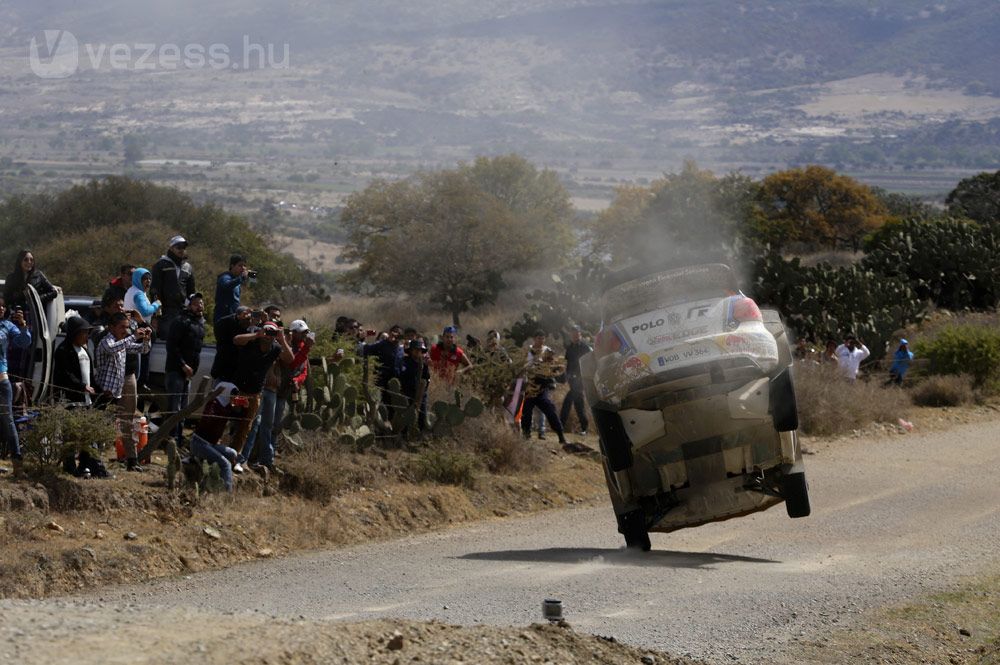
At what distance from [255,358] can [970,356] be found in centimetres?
1911

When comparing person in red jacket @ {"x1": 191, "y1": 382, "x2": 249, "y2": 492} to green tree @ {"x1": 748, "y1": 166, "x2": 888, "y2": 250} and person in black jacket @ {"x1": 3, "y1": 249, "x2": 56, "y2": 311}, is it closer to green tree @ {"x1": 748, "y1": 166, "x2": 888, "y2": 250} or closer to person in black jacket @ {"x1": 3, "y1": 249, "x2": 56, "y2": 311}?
person in black jacket @ {"x1": 3, "y1": 249, "x2": 56, "y2": 311}

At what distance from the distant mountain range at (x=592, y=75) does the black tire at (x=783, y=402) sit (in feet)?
392

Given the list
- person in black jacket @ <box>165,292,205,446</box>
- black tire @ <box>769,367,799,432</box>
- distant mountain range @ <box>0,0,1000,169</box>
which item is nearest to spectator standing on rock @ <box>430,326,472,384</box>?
person in black jacket @ <box>165,292,205,446</box>

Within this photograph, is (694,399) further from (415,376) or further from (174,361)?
(415,376)

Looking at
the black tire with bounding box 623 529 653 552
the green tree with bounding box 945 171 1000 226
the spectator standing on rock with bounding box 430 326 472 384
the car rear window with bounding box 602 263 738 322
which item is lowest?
the green tree with bounding box 945 171 1000 226

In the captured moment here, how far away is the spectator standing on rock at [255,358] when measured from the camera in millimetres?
13938

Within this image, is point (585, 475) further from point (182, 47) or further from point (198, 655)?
point (182, 47)

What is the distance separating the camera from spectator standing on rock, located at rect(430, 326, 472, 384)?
19.0 meters

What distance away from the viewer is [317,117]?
175625 millimetres

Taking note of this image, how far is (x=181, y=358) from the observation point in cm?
1470

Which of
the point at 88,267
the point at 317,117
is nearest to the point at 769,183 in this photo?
the point at 88,267

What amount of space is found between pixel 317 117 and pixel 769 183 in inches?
4361

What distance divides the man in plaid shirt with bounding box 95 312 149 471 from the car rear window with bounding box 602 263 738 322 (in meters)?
4.92

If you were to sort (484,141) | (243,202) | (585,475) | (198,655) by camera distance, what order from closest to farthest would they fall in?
(198,655), (585,475), (243,202), (484,141)
